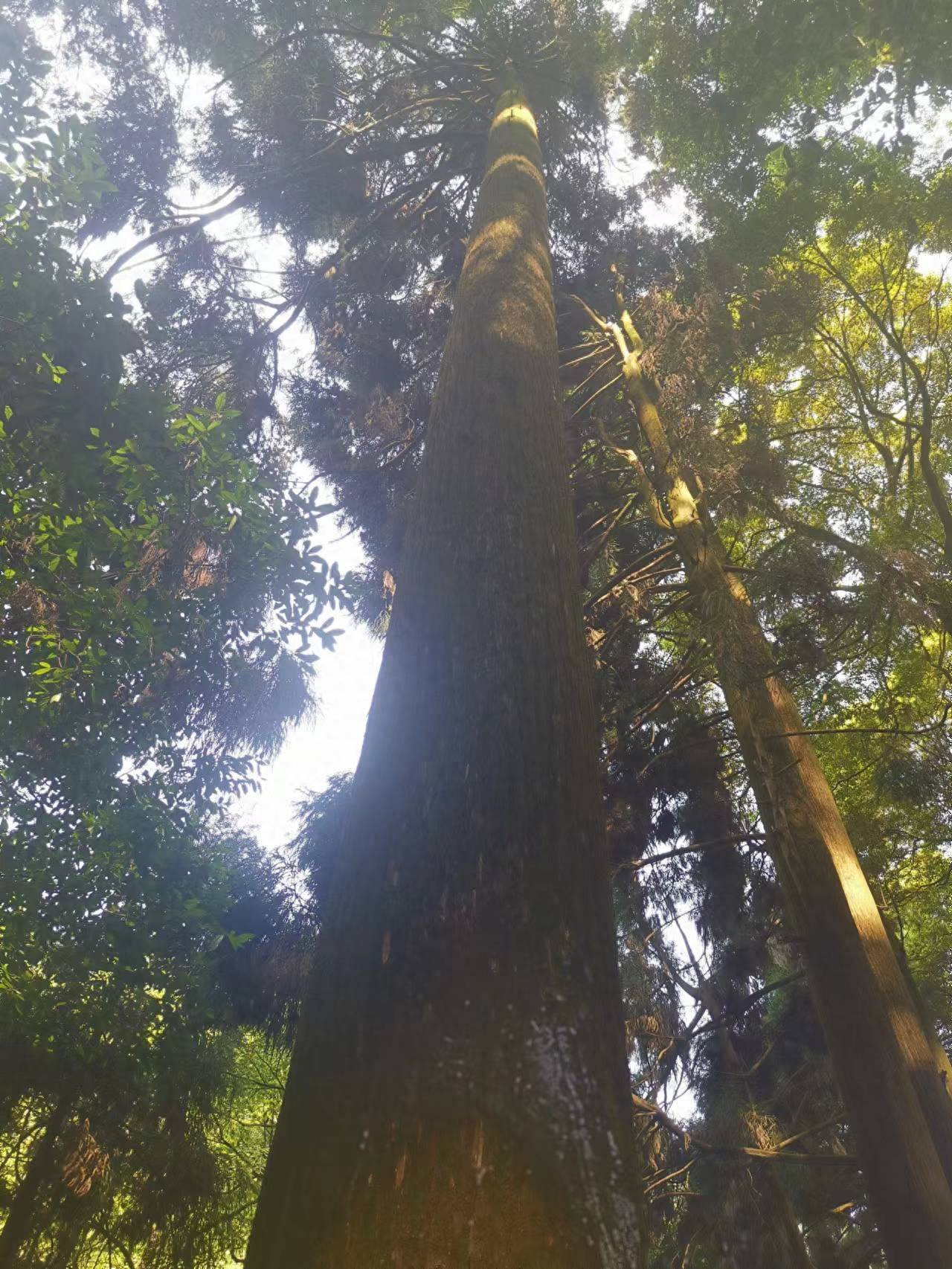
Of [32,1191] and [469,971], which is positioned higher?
[32,1191]

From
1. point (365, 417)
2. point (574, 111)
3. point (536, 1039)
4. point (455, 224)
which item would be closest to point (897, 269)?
point (574, 111)

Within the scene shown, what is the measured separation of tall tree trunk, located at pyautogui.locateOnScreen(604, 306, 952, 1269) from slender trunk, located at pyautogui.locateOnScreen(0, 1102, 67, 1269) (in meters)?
6.62

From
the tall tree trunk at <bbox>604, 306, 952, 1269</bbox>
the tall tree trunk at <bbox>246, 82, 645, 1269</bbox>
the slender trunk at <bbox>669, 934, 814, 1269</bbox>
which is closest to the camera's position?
the tall tree trunk at <bbox>246, 82, 645, 1269</bbox>

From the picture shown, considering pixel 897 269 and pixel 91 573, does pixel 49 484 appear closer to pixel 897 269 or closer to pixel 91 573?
pixel 91 573

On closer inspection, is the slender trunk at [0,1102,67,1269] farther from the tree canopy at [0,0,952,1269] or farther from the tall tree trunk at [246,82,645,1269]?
the tall tree trunk at [246,82,645,1269]

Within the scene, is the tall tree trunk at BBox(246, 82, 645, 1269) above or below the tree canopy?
below

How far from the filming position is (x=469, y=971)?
44.9 inches

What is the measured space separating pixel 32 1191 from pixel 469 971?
8.52m

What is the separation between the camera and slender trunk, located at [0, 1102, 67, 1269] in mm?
6938

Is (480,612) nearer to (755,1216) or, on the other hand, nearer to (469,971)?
(469,971)

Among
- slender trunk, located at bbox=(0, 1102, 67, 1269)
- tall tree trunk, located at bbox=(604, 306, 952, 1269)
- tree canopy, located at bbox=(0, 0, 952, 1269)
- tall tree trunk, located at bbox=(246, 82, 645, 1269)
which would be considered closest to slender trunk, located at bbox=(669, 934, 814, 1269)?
tree canopy, located at bbox=(0, 0, 952, 1269)

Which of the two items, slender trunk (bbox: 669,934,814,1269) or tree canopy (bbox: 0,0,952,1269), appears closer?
tree canopy (bbox: 0,0,952,1269)

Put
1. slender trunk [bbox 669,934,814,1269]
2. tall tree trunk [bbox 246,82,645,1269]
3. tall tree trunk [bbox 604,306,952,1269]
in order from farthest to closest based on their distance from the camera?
slender trunk [bbox 669,934,814,1269] < tall tree trunk [bbox 604,306,952,1269] < tall tree trunk [bbox 246,82,645,1269]

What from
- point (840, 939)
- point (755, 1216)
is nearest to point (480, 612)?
point (840, 939)
